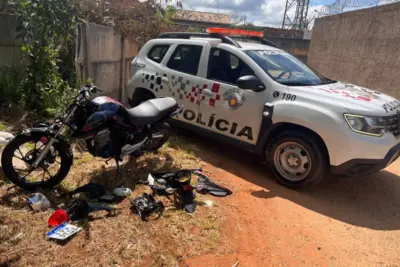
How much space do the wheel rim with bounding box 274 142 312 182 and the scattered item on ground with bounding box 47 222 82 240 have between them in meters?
2.54

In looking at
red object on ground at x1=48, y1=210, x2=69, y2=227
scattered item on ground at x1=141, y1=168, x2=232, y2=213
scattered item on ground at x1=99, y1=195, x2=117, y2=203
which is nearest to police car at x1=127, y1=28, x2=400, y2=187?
scattered item on ground at x1=141, y1=168, x2=232, y2=213

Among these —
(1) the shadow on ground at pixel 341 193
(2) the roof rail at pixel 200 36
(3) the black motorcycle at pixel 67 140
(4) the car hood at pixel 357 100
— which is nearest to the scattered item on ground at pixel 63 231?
(3) the black motorcycle at pixel 67 140

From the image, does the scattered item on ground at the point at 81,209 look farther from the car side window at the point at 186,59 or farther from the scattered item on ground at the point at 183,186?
the car side window at the point at 186,59

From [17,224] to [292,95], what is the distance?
3288 mm

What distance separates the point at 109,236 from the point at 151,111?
5.74 ft

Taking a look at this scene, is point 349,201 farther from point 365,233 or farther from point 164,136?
point 164,136

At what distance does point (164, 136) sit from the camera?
4.61m

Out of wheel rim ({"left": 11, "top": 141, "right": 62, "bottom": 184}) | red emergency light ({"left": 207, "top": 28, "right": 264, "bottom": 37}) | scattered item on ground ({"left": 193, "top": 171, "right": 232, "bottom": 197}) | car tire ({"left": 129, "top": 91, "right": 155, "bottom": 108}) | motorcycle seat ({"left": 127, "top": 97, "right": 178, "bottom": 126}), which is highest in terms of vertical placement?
red emergency light ({"left": 207, "top": 28, "right": 264, "bottom": 37})

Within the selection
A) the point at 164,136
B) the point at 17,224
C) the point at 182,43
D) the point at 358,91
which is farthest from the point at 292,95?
the point at 17,224

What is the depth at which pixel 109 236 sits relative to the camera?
2840mm

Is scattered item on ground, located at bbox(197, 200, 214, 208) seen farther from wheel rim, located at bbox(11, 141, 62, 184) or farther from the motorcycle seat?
wheel rim, located at bbox(11, 141, 62, 184)

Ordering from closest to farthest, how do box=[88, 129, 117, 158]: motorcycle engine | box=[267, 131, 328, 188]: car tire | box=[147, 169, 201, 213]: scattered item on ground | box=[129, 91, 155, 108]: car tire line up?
box=[147, 169, 201, 213]: scattered item on ground
box=[88, 129, 117, 158]: motorcycle engine
box=[267, 131, 328, 188]: car tire
box=[129, 91, 155, 108]: car tire

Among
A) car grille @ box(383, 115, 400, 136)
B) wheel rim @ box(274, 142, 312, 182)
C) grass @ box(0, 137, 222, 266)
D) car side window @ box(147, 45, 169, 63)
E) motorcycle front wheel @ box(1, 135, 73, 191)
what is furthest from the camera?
car side window @ box(147, 45, 169, 63)

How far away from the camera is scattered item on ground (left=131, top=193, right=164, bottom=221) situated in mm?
3219
